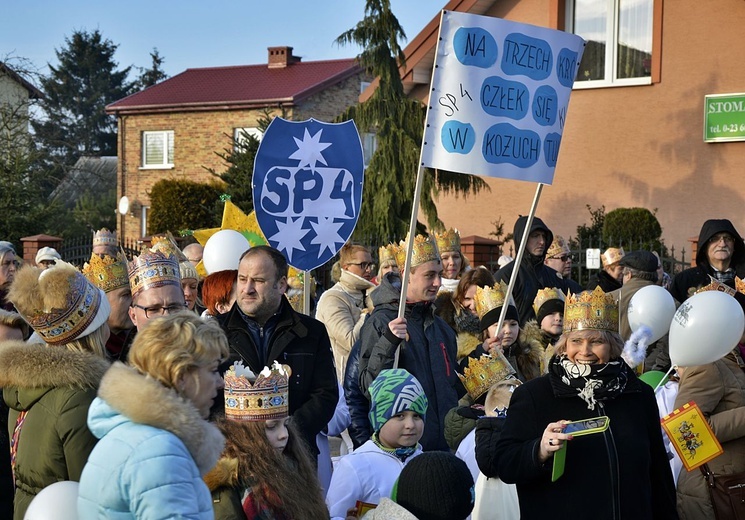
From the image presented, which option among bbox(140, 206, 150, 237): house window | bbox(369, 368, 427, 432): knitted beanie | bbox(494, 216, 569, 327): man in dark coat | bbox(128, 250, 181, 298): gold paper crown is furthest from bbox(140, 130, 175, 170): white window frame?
bbox(369, 368, 427, 432): knitted beanie

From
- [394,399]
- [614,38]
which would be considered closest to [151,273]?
[394,399]

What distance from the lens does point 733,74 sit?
19.3m

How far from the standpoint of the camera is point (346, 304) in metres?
8.41

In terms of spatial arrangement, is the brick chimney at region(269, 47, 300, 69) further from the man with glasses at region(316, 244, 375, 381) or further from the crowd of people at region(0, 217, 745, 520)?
the crowd of people at region(0, 217, 745, 520)

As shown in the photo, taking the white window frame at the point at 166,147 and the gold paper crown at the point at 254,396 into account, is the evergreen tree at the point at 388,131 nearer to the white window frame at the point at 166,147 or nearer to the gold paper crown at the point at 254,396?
the gold paper crown at the point at 254,396

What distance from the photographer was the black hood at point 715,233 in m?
9.31

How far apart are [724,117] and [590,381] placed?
54.3 feet

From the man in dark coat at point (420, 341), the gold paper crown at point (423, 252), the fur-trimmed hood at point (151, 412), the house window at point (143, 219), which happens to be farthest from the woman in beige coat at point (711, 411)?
the house window at point (143, 219)

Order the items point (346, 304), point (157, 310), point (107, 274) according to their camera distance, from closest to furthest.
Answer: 1. point (157, 310)
2. point (107, 274)
3. point (346, 304)

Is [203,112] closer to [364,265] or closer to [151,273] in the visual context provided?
[364,265]

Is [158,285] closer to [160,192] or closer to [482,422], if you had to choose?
[482,422]

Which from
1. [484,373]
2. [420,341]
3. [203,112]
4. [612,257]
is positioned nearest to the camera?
[484,373]

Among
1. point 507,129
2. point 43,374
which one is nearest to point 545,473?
point 43,374

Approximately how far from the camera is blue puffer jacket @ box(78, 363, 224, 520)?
308 cm
